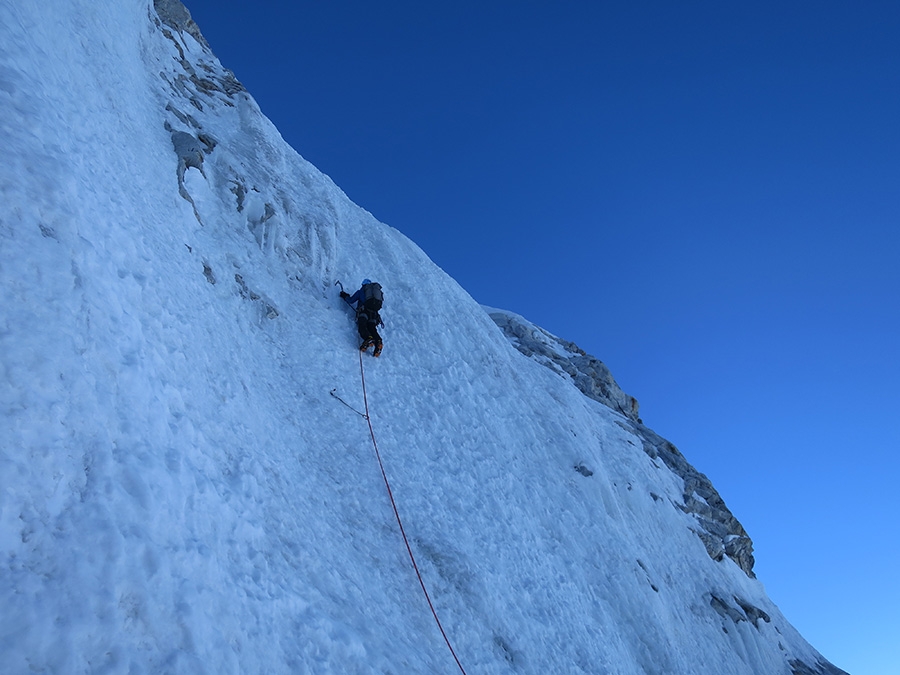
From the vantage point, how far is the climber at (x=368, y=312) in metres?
15.6

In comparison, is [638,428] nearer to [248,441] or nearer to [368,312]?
[368,312]

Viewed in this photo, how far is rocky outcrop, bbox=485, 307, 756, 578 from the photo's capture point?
26.5m

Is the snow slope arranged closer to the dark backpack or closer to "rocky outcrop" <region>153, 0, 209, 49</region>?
"rocky outcrop" <region>153, 0, 209, 49</region>

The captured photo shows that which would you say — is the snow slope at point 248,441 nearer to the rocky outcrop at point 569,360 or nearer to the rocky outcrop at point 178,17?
the rocky outcrop at point 178,17

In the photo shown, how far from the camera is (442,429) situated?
15.3 meters

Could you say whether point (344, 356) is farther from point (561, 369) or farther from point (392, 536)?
point (561, 369)

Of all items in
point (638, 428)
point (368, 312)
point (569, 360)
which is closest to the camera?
point (368, 312)

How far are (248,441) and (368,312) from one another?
7.12m

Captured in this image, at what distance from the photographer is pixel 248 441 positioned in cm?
949

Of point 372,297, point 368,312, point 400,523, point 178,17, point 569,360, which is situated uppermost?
point 569,360

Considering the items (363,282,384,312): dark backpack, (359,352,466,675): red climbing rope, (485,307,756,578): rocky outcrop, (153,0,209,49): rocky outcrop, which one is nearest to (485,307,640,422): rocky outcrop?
(485,307,756,578): rocky outcrop

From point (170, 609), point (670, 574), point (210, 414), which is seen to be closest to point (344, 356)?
point (210, 414)

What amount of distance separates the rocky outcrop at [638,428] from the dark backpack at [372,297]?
52.4 feet

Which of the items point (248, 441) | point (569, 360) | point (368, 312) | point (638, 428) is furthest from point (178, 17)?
point (638, 428)
